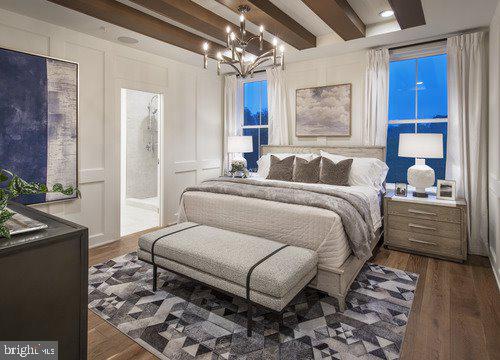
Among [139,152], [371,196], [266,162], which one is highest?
[139,152]

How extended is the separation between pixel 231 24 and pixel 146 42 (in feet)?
3.83

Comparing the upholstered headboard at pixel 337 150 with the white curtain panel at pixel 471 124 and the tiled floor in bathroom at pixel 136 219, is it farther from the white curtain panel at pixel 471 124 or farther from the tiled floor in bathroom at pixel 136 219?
the tiled floor in bathroom at pixel 136 219

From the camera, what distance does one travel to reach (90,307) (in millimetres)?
2371

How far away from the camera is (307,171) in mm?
3994

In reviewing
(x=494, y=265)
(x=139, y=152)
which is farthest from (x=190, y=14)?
(x=139, y=152)

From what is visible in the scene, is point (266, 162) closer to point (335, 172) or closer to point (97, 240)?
point (335, 172)

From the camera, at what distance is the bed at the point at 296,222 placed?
2383 mm

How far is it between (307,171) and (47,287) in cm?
331

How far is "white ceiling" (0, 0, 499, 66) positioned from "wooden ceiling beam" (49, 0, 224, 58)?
216 mm

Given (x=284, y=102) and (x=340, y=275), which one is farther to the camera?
(x=284, y=102)

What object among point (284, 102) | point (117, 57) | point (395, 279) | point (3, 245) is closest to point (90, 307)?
point (3, 245)

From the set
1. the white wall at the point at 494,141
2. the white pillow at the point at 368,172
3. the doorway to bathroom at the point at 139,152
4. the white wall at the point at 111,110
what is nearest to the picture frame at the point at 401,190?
the white pillow at the point at 368,172

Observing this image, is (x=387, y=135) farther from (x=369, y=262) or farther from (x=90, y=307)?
(x=90, y=307)

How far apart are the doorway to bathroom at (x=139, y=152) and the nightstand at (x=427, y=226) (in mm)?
4224
